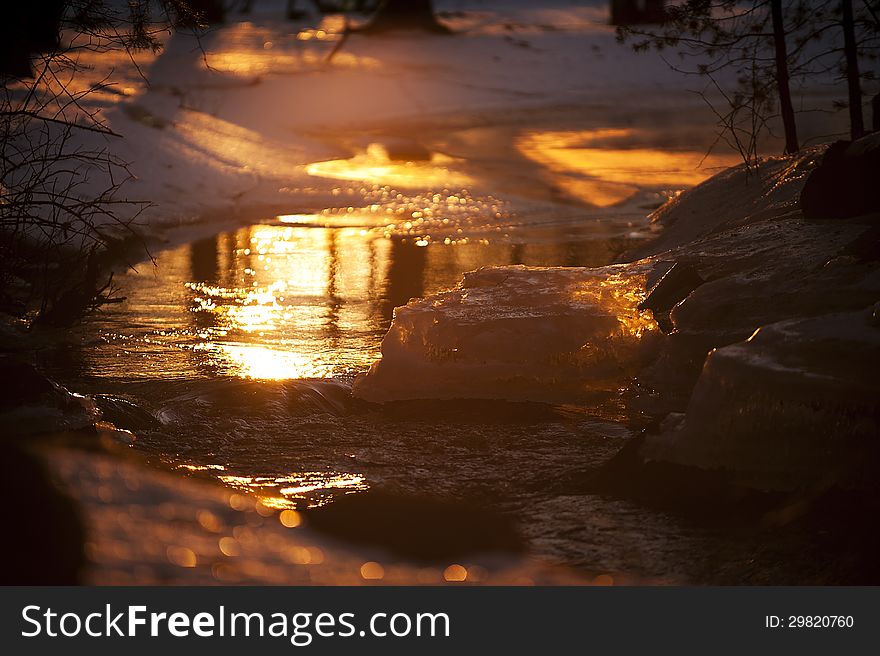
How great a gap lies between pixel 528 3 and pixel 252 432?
37.1 meters

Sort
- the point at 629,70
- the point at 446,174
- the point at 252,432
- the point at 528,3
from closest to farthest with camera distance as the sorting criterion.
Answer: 1. the point at 252,432
2. the point at 446,174
3. the point at 629,70
4. the point at 528,3

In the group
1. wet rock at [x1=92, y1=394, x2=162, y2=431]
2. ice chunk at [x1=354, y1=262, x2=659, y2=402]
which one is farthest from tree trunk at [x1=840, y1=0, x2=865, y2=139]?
wet rock at [x1=92, y1=394, x2=162, y2=431]

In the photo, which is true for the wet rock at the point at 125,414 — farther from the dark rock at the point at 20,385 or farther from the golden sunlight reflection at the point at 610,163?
the golden sunlight reflection at the point at 610,163

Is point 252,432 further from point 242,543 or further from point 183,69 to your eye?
point 183,69

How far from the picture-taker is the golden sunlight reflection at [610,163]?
12.9 m

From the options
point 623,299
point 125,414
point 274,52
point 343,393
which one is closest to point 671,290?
point 623,299

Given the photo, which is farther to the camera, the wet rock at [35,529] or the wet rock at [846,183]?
the wet rock at [846,183]

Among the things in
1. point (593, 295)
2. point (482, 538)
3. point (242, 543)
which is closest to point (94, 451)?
point (242, 543)

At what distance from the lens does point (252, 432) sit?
577 cm

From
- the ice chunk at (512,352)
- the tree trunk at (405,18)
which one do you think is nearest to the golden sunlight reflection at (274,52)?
the tree trunk at (405,18)

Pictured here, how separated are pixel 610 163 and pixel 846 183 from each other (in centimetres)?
768

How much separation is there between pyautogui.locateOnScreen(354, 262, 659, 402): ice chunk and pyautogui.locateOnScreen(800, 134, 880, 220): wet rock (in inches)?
47.5

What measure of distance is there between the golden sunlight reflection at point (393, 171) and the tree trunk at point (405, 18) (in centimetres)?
1254

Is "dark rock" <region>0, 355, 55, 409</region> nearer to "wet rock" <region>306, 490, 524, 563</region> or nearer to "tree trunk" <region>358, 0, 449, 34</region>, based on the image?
"wet rock" <region>306, 490, 524, 563</region>
